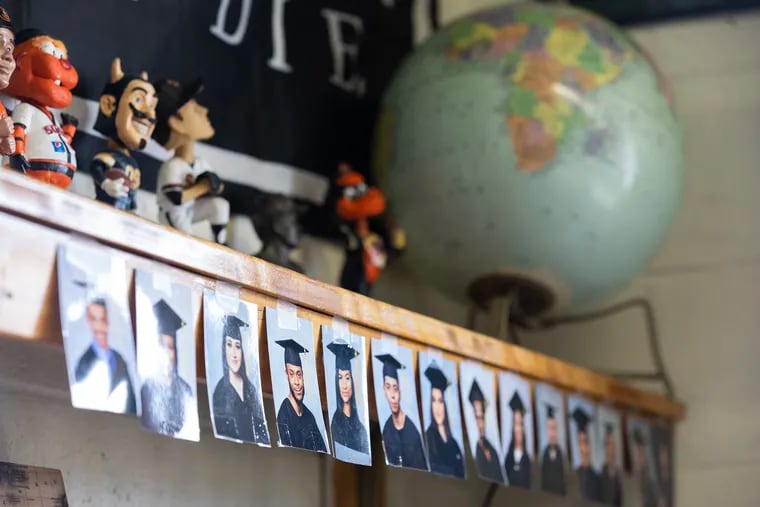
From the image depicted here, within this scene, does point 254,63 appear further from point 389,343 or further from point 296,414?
point 296,414

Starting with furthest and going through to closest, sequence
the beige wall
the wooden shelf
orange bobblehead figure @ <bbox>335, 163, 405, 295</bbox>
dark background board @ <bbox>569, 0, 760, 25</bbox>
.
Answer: dark background board @ <bbox>569, 0, 760, 25</bbox>
the beige wall
orange bobblehead figure @ <bbox>335, 163, 405, 295</bbox>
the wooden shelf

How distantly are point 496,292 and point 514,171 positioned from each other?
0.53 feet

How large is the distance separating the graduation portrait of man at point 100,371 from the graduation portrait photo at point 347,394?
0.21 meters

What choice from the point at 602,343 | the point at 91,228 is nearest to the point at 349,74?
the point at 602,343

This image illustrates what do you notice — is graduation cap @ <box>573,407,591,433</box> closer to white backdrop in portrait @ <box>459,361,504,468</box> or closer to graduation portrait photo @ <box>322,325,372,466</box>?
white backdrop in portrait @ <box>459,361,504,468</box>

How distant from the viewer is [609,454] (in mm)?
1271

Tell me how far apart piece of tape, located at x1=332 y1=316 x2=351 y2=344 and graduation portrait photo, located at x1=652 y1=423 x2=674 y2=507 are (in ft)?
2.00

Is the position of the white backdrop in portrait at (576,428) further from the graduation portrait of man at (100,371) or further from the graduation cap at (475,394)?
the graduation portrait of man at (100,371)

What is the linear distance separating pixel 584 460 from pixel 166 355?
0.64m

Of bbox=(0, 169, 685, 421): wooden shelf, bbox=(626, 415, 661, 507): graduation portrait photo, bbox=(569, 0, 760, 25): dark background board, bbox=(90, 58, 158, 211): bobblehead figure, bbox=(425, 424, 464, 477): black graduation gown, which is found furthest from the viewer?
bbox=(569, 0, 760, 25): dark background board

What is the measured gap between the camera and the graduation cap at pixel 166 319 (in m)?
0.73

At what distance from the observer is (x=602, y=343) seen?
153 centimetres

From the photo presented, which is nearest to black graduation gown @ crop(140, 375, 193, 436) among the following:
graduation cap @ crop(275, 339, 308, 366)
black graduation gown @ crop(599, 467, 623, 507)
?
graduation cap @ crop(275, 339, 308, 366)

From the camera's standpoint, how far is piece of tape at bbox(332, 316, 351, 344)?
89 cm
